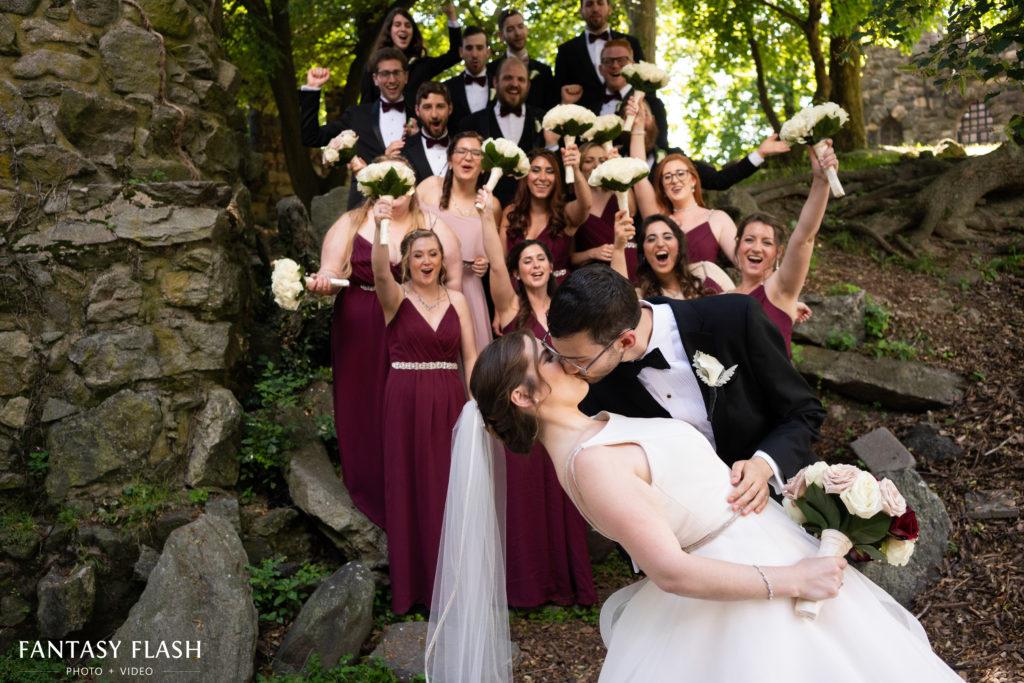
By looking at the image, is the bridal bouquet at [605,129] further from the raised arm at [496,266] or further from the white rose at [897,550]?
the white rose at [897,550]

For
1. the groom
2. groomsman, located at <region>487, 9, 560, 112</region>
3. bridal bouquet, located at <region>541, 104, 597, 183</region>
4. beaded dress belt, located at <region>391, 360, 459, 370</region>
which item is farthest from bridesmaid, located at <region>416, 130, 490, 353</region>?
the groom

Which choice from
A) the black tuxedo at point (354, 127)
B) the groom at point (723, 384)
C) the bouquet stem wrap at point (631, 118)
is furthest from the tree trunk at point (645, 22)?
the groom at point (723, 384)

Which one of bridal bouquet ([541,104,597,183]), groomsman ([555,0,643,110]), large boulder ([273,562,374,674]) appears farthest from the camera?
groomsman ([555,0,643,110])

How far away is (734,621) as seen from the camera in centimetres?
237

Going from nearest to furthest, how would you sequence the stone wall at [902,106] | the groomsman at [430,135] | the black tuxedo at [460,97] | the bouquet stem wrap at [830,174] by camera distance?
the bouquet stem wrap at [830,174]
the groomsman at [430,135]
the black tuxedo at [460,97]
the stone wall at [902,106]

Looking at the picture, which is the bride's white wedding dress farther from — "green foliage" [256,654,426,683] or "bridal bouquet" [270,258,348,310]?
"bridal bouquet" [270,258,348,310]

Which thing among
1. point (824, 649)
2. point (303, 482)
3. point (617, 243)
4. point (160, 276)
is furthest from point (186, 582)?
point (824, 649)

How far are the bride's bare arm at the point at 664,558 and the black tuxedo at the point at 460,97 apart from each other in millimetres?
5226

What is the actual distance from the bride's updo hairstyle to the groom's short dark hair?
118 mm

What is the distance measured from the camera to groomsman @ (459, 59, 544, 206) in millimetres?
6625

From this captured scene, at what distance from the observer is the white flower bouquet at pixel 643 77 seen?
5969 mm

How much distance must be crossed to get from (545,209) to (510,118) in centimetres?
124

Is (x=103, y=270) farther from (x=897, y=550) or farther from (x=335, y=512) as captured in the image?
(x=897, y=550)

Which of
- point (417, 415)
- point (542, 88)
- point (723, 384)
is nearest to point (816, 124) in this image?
point (723, 384)
